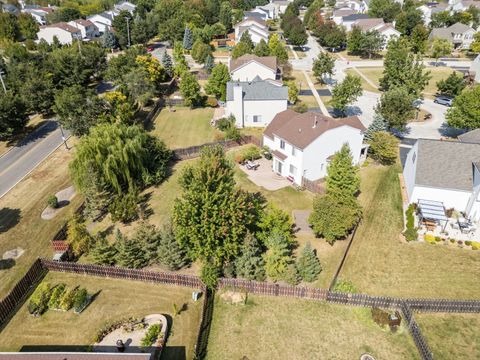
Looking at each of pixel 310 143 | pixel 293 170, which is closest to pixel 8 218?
pixel 293 170

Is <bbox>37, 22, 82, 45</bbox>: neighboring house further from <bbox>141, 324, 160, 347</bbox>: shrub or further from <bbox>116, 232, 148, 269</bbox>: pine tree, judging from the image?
<bbox>141, 324, 160, 347</bbox>: shrub

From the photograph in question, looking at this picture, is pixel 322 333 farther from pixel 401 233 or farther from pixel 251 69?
pixel 251 69

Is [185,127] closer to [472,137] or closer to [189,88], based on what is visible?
[189,88]

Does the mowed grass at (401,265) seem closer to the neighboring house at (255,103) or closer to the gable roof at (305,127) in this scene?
the gable roof at (305,127)

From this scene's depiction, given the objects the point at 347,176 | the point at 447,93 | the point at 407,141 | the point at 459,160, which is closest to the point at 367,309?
the point at 347,176

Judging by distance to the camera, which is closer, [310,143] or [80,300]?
[80,300]

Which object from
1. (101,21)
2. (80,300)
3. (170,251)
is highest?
(101,21)

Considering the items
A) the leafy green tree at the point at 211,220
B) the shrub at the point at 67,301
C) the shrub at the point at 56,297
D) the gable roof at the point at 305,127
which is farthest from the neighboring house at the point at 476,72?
the shrub at the point at 56,297
